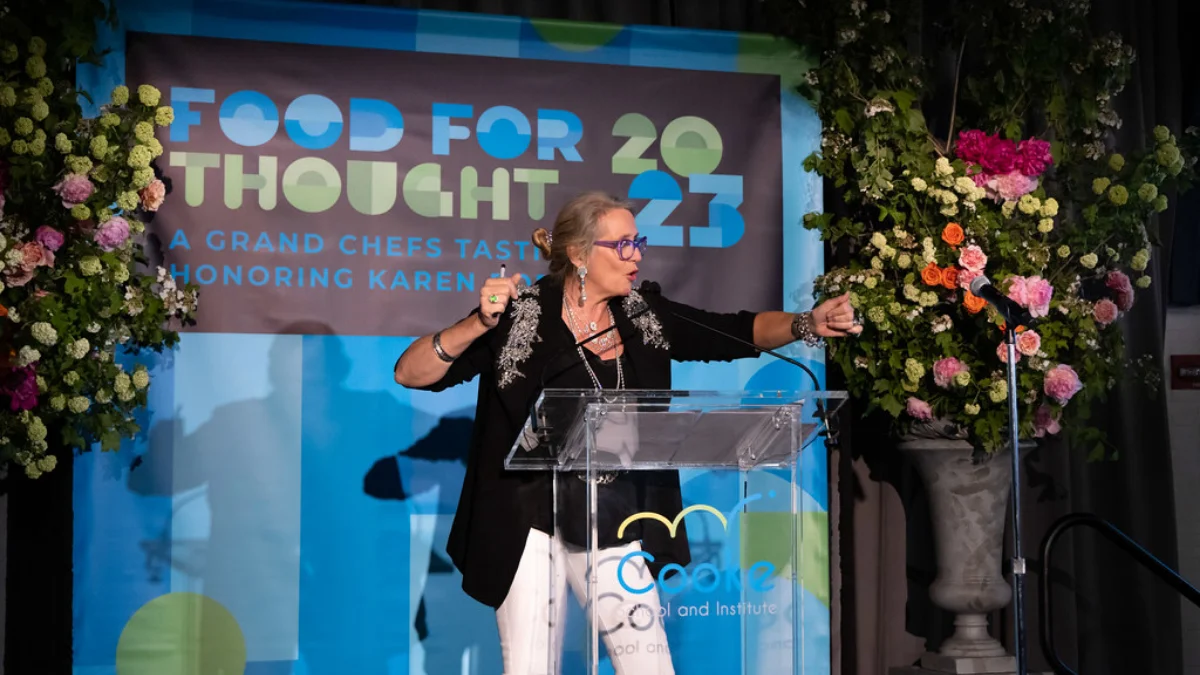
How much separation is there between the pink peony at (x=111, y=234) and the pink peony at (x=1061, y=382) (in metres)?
3.05

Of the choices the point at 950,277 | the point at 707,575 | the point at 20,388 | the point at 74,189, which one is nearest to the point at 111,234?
the point at 74,189

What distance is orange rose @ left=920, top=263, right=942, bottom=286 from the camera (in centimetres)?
425

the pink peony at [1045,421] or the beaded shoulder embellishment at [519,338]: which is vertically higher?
the beaded shoulder embellishment at [519,338]

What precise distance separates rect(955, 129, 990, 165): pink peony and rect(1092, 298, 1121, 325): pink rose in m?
0.64

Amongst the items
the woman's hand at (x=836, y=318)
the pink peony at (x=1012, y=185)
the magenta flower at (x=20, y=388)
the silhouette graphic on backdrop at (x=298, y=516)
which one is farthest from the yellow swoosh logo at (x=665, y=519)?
the pink peony at (x=1012, y=185)

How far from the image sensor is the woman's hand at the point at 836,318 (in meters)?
3.06

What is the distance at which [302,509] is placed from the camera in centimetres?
429

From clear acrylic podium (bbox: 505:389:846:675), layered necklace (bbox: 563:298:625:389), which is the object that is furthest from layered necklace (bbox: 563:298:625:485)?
clear acrylic podium (bbox: 505:389:846:675)

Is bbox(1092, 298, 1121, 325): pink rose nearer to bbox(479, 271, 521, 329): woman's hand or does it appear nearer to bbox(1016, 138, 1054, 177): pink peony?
bbox(1016, 138, 1054, 177): pink peony

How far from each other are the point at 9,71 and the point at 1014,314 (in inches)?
122

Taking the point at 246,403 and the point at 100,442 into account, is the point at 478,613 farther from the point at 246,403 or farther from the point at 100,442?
the point at 100,442

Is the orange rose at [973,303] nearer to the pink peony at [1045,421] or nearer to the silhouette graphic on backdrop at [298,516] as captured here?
the pink peony at [1045,421]

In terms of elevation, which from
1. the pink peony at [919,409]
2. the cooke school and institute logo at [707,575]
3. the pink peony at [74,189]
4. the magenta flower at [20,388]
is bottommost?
the cooke school and institute logo at [707,575]

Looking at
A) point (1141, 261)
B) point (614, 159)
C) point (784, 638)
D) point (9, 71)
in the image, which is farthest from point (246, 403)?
point (1141, 261)
